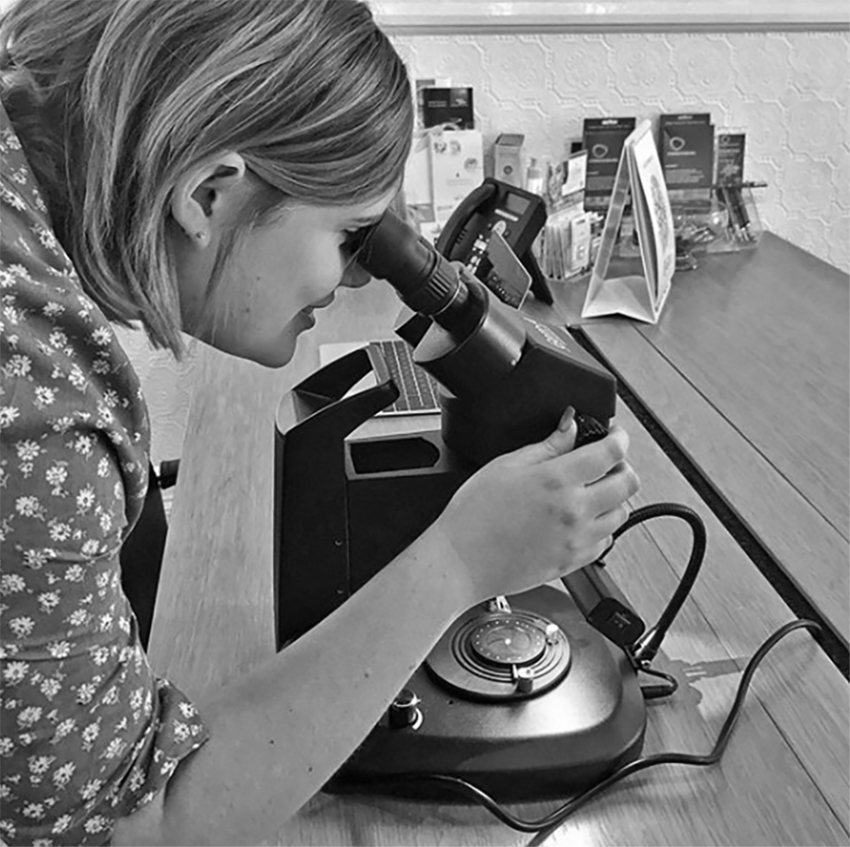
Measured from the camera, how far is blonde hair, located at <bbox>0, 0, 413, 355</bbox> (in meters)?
0.69

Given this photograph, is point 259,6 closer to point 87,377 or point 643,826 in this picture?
point 87,377

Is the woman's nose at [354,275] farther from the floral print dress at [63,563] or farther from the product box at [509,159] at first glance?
the product box at [509,159]

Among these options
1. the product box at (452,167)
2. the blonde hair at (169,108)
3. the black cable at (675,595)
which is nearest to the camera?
the blonde hair at (169,108)

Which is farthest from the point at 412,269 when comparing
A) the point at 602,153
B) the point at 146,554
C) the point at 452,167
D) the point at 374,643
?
the point at 602,153


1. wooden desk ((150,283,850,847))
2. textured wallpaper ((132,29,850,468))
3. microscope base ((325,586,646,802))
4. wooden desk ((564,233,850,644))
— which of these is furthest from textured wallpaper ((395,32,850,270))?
microscope base ((325,586,646,802))

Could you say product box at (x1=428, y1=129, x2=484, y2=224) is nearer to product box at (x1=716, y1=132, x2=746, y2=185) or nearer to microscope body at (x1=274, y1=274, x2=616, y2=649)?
product box at (x1=716, y1=132, x2=746, y2=185)

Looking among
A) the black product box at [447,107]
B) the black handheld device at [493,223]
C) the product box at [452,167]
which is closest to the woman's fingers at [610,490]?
the black handheld device at [493,223]

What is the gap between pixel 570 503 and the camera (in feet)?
2.60

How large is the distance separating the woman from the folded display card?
0.90 meters

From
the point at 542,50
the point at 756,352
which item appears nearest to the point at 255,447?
the point at 756,352

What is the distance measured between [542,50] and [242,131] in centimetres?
149

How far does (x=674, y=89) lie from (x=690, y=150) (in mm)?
132

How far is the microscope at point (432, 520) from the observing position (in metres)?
0.79

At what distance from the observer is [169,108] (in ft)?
2.25
